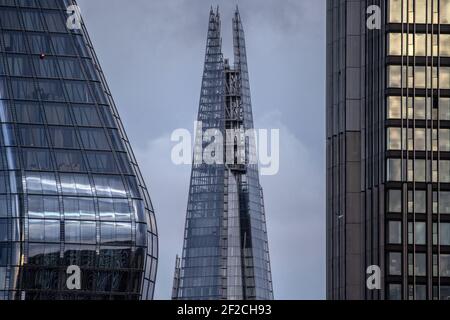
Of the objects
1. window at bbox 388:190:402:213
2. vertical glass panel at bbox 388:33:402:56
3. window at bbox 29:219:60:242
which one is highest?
vertical glass panel at bbox 388:33:402:56

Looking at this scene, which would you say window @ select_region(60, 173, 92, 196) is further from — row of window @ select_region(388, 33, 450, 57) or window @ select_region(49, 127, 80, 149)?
row of window @ select_region(388, 33, 450, 57)

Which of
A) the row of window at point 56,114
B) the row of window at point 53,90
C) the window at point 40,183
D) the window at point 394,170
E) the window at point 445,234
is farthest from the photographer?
the row of window at point 53,90

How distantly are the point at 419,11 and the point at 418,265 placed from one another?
76.4 feet

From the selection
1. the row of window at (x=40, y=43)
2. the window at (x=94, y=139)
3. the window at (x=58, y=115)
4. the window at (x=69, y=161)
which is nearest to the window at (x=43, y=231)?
the window at (x=69, y=161)

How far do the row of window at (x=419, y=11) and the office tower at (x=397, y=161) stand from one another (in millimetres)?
91

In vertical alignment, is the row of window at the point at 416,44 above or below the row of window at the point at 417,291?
above

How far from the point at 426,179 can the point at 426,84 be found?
347 inches

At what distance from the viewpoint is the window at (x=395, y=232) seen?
430 ft

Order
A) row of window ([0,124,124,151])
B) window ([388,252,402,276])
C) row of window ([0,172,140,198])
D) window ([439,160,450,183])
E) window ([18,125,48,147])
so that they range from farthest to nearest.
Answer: row of window ([0,124,124,151])
window ([18,125,48,147])
row of window ([0,172,140,198])
window ([439,160,450,183])
window ([388,252,402,276])

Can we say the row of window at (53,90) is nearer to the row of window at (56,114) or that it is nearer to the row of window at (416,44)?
the row of window at (56,114)

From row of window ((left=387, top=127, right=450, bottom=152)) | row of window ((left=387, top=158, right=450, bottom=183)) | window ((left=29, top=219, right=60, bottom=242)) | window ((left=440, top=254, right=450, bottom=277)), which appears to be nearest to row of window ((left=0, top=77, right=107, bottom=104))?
window ((left=29, top=219, right=60, bottom=242))

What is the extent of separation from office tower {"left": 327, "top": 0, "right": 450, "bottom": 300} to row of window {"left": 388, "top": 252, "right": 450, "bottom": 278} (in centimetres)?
9

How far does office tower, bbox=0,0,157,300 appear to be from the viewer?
156 meters
